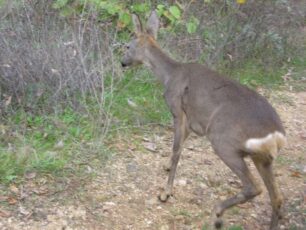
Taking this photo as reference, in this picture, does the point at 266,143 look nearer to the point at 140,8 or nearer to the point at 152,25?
the point at 152,25

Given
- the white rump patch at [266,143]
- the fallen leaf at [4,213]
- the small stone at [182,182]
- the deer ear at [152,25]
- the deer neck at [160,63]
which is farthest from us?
the deer ear at [152,25]

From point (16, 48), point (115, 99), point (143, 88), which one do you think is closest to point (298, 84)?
point (143, 88)

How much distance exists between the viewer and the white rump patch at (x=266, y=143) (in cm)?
481

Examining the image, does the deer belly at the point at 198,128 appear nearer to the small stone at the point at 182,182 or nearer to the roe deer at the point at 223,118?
the roe deer at the point at 223,118

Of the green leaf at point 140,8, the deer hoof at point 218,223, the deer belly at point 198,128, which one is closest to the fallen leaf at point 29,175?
the deer belly at point 198,128

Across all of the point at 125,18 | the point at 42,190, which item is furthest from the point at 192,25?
the point at 42,190

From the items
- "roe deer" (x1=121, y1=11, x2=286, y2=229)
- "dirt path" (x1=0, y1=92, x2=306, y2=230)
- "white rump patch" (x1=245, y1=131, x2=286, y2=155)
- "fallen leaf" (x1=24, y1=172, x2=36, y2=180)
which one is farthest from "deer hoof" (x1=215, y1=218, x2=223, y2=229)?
"fallen leaf" (x1=24, y1=172, x2=36, y2=180)

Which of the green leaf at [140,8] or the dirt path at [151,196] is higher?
the green leaf at [140,8]

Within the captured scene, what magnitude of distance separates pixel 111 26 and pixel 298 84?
2974 millimetres

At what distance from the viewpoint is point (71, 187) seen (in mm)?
5406

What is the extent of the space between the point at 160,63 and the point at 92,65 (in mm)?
989

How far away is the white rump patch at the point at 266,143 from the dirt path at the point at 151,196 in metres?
0.88

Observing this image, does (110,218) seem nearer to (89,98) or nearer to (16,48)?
(89,98)

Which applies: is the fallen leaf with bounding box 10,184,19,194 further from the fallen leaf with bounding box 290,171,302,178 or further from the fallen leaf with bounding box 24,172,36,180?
the fallen leaf with bounding box 290,171,302,178
